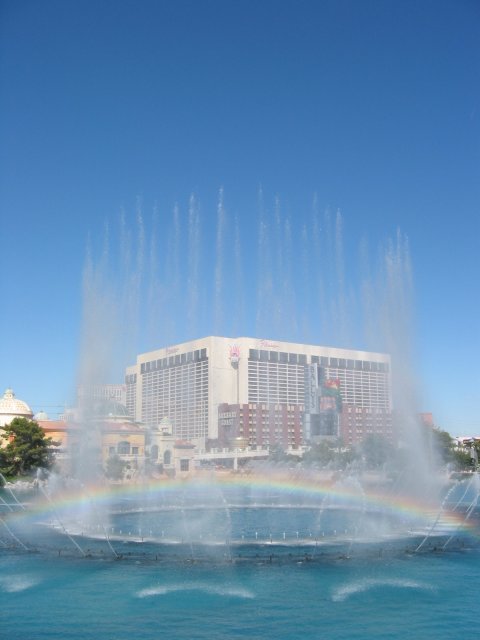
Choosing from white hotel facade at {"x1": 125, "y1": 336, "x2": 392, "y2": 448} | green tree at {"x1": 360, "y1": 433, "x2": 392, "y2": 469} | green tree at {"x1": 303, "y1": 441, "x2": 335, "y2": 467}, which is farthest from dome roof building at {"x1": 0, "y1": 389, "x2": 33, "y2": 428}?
green tree at {"x1": 360, "y1": 433, "x2": 392, "y2": 469}

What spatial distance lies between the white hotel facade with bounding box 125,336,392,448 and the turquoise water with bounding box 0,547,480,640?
82728 mm

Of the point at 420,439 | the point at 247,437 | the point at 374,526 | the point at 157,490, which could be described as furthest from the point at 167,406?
the point at 374,526

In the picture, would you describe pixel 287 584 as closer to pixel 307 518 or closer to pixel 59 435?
pixel 307 518

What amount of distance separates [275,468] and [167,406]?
3157 centimetres

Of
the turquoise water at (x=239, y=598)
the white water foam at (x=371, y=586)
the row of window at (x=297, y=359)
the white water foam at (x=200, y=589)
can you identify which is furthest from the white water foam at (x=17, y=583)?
the row of window at (x=297, y=359)

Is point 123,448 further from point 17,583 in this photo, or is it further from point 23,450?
point 17,583

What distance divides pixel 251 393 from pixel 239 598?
134045 millimetres

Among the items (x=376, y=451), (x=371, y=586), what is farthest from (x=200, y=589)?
(x=376, y=451)

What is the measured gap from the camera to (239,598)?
20.9m

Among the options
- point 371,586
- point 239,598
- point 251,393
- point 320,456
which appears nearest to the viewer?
point 239,598

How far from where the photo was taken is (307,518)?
44688mm

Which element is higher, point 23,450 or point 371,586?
point 23,450

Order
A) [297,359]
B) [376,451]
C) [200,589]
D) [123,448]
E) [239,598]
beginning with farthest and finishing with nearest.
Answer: [297,359] < [123,448] < [376,451] < [200,589] < [239,598]

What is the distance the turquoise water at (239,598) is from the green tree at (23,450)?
5577 centimetres
